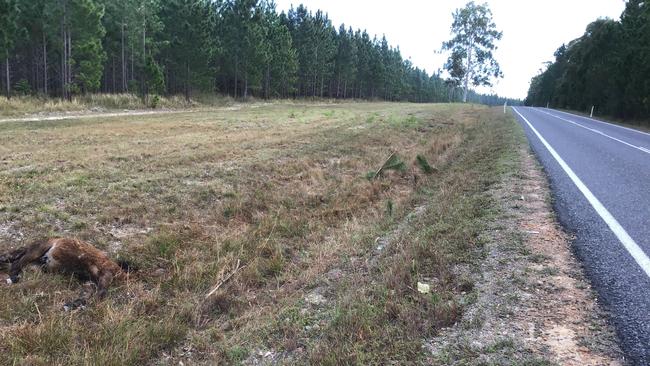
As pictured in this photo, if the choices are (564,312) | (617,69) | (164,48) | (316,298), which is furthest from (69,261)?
(164,48)

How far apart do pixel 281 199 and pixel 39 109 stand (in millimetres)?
19415

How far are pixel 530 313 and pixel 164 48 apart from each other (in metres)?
39.9

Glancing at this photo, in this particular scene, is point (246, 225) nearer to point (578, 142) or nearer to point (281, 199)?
point (281, 199)

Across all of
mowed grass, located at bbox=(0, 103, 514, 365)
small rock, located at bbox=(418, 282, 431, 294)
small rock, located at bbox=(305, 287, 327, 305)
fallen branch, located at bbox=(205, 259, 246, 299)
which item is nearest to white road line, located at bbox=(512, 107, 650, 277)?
mowed grass, located at bbox=(0, 103, 514, 365)

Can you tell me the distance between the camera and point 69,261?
4.46 meters

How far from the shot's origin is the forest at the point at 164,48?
27406mm

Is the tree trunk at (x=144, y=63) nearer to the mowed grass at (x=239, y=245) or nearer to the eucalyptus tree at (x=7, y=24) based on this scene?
the eucalyptus tree at (x=7, y=24)

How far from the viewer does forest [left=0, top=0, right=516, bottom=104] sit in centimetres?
2741

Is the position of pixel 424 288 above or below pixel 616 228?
below

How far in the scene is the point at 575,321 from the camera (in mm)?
2906

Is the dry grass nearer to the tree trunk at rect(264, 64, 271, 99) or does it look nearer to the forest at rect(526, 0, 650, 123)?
the tree trunk at rect(264, 64, 271, 99)

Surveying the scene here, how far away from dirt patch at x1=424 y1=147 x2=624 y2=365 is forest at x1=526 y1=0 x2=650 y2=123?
82.4ft

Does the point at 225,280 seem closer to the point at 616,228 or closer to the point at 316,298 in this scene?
the point at 316,298

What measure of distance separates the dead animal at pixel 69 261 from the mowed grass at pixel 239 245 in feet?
0.44
